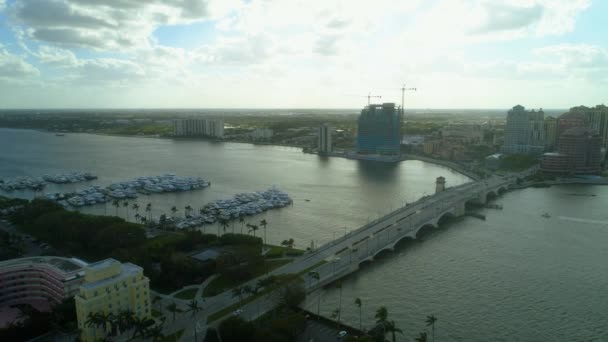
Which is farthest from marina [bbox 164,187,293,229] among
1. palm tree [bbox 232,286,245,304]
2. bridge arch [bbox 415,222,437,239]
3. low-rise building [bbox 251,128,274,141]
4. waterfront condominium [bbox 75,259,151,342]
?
low-rise building [bbox 251,128,274,141]

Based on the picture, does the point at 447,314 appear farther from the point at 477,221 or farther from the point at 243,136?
the point at 243,136

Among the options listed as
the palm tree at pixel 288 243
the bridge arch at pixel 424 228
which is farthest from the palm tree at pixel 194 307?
the bridge arch at pixel 424 228

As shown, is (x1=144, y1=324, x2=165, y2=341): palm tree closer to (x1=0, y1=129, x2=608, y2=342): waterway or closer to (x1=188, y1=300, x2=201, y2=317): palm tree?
(x1=188, y1=300, x2=201, y2=317): palm tree

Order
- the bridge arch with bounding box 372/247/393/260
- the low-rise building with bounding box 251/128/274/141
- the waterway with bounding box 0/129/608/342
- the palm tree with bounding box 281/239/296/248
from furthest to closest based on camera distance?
the low-rise building with bounding box 251/128/274/141 < the palm tree with bounding box 281/239/296/248 < the bridge arch with bounding box 372/247/393/260 < the waterway with bounding box 0/129/608/342

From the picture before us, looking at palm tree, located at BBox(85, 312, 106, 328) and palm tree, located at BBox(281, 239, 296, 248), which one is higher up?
palm tree, located at BBox(85, 312, 106, 328)

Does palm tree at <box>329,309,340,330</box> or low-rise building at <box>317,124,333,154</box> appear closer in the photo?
palm tree at <box>329,309,340,330</box>

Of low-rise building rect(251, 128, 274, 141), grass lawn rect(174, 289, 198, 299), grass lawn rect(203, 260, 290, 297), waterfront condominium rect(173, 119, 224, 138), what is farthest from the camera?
waterfront condominium rect(173, 119, 224, 138)

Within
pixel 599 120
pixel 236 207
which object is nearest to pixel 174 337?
pixel 236 207
